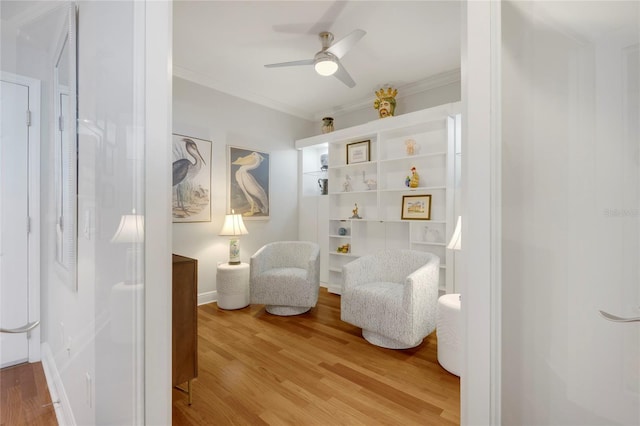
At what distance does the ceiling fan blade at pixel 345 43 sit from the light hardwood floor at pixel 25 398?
3062 millimetres

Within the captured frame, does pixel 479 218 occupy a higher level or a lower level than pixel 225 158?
lower

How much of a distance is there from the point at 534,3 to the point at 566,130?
343 mm

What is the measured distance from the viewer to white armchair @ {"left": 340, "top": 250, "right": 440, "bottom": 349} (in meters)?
2.25

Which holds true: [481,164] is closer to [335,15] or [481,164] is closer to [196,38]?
[335,15]

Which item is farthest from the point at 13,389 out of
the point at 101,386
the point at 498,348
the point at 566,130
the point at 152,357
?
the point at 566,130

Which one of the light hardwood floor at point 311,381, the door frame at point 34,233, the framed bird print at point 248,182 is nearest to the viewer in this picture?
the door frame at point 34,233

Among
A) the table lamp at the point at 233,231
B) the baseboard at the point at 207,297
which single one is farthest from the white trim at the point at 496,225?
the baseboard at the point at 207,297

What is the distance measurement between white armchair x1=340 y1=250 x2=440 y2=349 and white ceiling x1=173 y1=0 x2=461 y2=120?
2092 millimetres

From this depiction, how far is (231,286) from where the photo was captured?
3314 mm

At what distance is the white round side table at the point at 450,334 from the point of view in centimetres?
198

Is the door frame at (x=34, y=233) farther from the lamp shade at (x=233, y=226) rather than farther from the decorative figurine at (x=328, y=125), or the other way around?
the decorative figurine at (x=328, y=125)

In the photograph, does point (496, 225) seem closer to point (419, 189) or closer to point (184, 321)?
point (184, 321)

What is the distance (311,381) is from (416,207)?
7.74 feet

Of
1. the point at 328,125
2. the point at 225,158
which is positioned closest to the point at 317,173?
the point at 328,125
